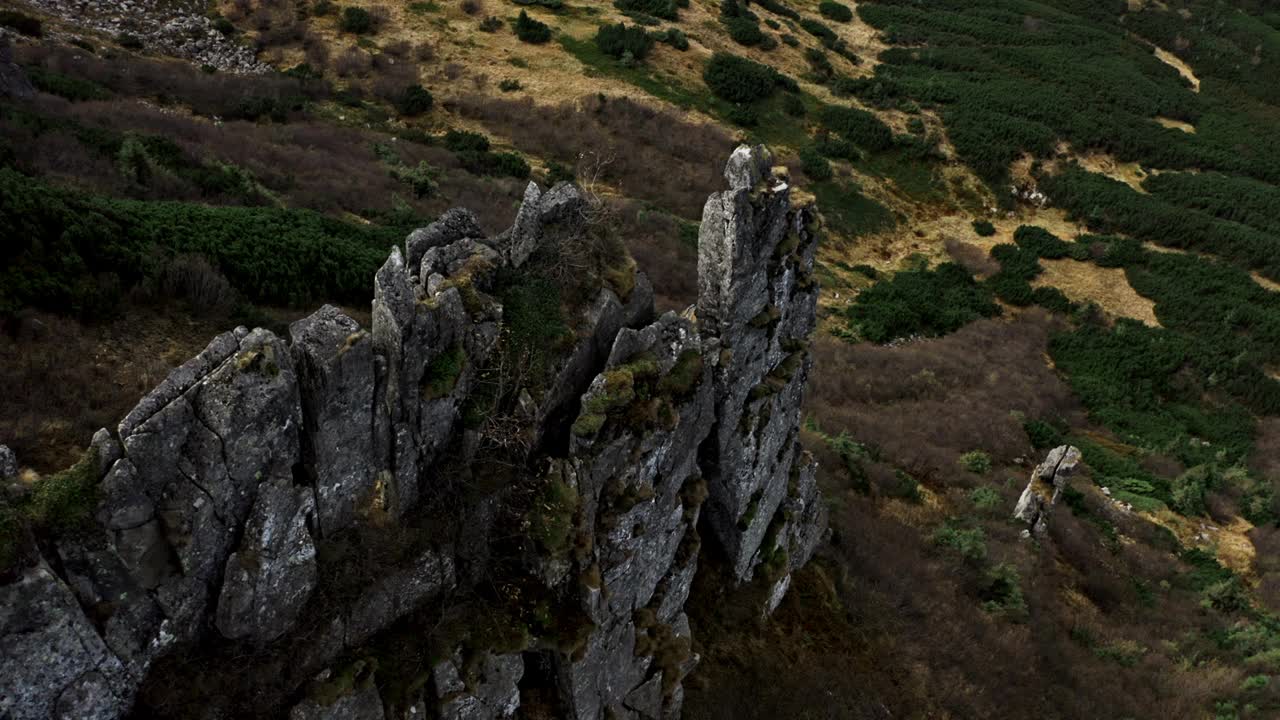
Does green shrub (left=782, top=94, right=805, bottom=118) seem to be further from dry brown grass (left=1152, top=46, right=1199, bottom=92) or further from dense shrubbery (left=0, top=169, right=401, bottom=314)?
dry brown grass (left=1152, top=46, right=1199, bottom=92)

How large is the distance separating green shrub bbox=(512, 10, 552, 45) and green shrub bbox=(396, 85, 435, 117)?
11759 mm

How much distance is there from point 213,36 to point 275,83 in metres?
9.12

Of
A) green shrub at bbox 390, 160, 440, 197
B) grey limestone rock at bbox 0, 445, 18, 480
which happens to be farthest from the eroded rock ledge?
green shrub at bbox 390, 160, 440, 197

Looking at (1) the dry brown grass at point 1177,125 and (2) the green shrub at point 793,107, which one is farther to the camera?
(1) the dry brown grass at point 1177,125

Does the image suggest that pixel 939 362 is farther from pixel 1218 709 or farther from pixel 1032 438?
pixel 1218 709

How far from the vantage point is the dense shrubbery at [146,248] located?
1352cm

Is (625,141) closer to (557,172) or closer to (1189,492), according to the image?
(557,172)

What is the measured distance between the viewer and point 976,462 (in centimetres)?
3055

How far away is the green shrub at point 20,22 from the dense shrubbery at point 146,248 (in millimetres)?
23039

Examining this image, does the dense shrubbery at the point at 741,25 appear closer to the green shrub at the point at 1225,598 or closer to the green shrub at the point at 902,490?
the green shrub at the point at 902,490

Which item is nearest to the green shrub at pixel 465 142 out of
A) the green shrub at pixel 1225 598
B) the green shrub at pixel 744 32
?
the green shrub at pixel 744 32

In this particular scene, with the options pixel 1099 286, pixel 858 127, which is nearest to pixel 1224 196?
pixel 1099 286

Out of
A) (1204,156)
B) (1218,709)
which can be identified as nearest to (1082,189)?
(1204,156)

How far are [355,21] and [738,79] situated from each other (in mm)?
26424
